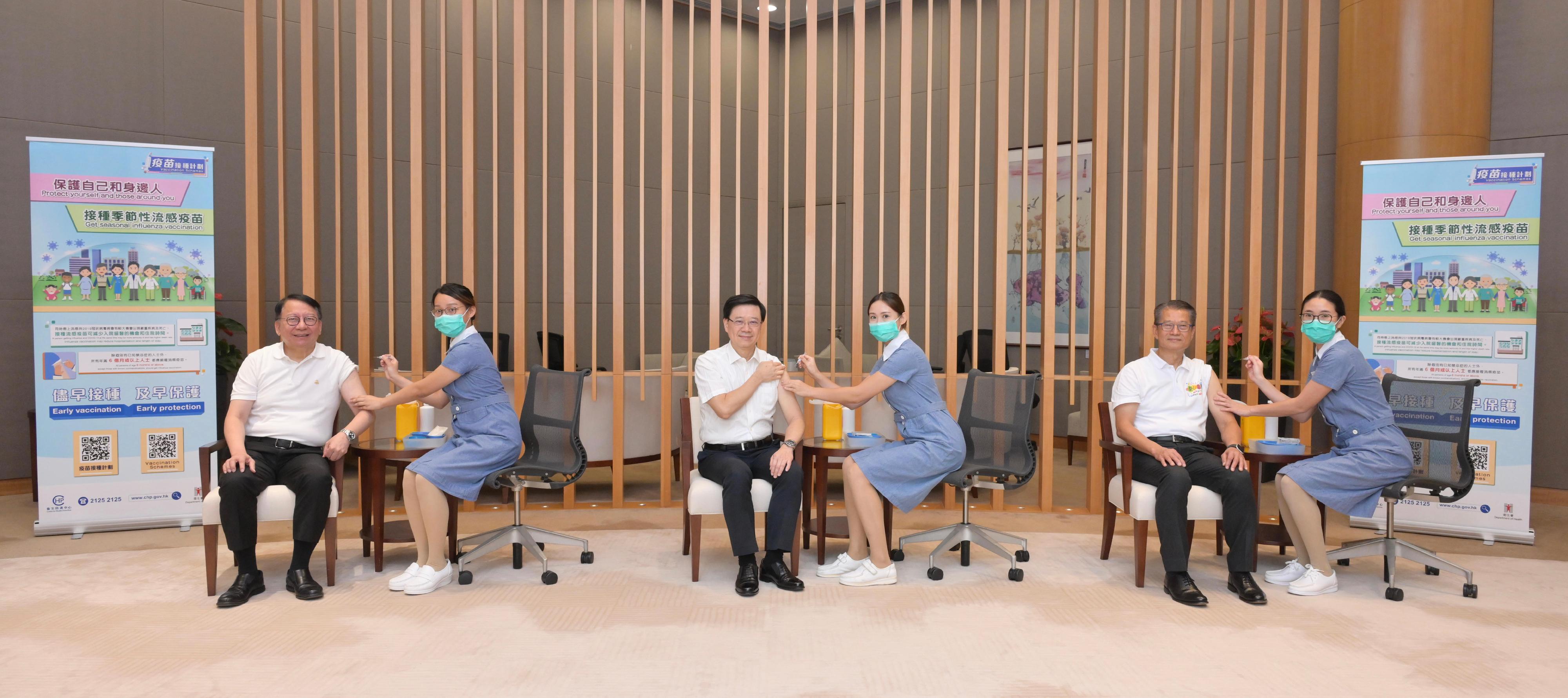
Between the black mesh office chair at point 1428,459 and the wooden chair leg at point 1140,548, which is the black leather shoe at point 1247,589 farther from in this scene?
the black mesh office chair at point 1428,459

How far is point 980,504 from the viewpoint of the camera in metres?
6.05

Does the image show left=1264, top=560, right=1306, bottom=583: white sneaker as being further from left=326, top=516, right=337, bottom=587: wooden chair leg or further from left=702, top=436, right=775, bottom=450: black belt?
left=326, top=516, right=337, bottom=587: wooden chair leg

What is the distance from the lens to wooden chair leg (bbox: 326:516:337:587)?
12.9 ft

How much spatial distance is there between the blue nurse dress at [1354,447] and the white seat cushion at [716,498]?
7.18 ft

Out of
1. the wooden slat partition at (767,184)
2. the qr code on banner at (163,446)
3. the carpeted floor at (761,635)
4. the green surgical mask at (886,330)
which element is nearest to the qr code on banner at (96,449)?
the qr code on banner at (163,446)

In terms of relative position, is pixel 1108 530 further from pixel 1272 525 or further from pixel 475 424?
pixel 475 424

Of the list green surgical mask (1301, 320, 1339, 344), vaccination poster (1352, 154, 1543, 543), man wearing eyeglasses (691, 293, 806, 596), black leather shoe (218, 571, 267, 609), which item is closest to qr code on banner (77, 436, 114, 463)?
black leather shoe (218, 571, 267, 609)

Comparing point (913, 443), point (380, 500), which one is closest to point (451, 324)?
point (380, 500)

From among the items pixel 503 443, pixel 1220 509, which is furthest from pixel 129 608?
pixel 1220 509

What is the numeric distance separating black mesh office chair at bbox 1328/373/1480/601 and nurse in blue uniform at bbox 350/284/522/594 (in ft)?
12.0

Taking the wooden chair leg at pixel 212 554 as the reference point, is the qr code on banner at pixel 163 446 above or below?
above

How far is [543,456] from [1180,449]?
9.19ft

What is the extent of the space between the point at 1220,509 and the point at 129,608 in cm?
431

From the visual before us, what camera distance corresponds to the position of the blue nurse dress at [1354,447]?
394 centimetres
